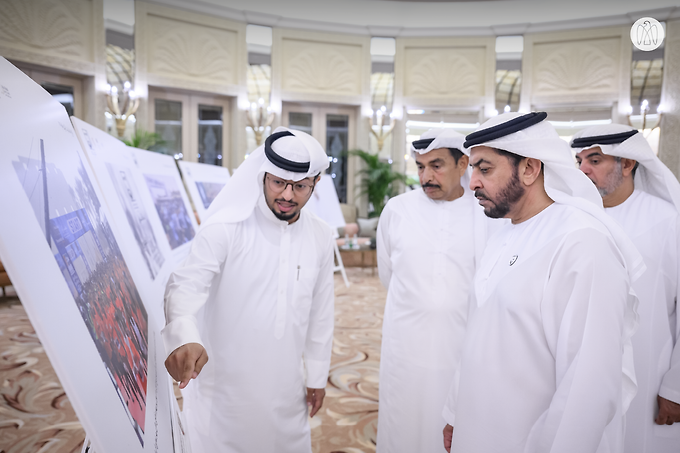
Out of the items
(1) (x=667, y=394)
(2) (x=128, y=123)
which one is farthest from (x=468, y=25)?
(1) (x=667, y=394)

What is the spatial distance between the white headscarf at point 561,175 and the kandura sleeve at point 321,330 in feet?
2.70

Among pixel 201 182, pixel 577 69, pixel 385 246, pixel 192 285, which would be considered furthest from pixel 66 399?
pixel 577 69

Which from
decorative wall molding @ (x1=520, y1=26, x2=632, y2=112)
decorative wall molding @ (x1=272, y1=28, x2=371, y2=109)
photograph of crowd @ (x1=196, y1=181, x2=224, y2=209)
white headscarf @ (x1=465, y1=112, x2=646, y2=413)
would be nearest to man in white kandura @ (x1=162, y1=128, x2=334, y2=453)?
white headscarf @ (x1=465, y1=112, x2=646, y2=413)

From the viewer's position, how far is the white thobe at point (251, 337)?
167cm

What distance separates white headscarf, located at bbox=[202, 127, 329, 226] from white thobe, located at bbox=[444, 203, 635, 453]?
76 cm

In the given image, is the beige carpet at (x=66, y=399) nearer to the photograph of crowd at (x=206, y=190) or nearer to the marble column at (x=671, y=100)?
the photograph of crowd at (x=206, y=190)

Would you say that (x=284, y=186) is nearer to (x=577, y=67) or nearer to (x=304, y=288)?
(x=304, y=288)

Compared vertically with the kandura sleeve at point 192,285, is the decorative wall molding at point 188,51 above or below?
above

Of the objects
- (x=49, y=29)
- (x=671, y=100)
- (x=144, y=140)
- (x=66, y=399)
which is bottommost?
(x=66, y=399)

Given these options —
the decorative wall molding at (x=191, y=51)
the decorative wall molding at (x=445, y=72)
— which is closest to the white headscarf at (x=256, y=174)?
the decorative wall molding at (x=191, y=51)

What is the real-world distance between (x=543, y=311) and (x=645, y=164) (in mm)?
1229

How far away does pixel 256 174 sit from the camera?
1822 millimetres

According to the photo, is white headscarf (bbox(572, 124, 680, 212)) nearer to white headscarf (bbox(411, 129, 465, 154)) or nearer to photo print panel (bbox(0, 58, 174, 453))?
white headscarf (bbox(411, 129, 465, 154))

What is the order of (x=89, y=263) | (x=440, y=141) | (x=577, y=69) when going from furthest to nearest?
1. (x=577, y=69)
2. (x=440, y=141)
3. (x=89, y=263)
